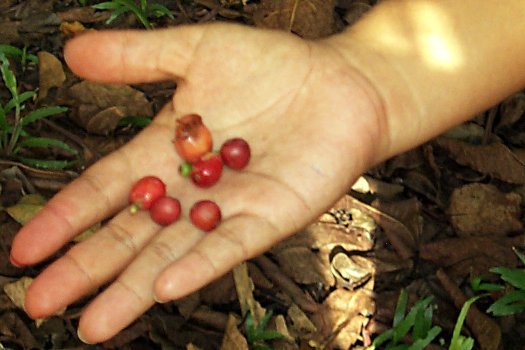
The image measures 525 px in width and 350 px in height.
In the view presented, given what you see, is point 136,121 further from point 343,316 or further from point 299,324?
point 343,316

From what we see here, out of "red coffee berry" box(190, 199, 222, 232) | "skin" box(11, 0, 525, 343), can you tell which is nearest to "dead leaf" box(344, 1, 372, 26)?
"skin" box(11, 0, 525, 343)

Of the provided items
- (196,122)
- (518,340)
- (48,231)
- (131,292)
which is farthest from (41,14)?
(518,340)

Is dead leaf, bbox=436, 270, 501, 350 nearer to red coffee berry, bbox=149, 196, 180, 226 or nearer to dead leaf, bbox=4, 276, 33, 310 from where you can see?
red coffee berry, bbox=149, 196, 180, 226

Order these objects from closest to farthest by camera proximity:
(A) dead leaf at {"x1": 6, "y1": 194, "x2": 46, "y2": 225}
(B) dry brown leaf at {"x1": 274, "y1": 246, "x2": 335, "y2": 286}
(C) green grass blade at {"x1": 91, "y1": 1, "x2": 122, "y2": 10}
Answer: (A) dead leaf at {"x1": 6, "y1": 194, "x2": 46, "y2": 225} < (B) dry brown leaf at {"x1": 274, "y1": 246, "x2": 335, "y2": 286} < (C) green grass blade at {"x1": 91, "y1": 1, "x2": 122, "y2": 10}

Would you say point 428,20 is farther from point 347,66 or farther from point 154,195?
point 154,195

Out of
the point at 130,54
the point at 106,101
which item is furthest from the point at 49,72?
the point at 130,54

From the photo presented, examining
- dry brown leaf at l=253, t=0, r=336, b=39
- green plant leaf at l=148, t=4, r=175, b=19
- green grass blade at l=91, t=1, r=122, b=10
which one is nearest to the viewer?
green grass blade at l=91, t=1, r=122, b=10
